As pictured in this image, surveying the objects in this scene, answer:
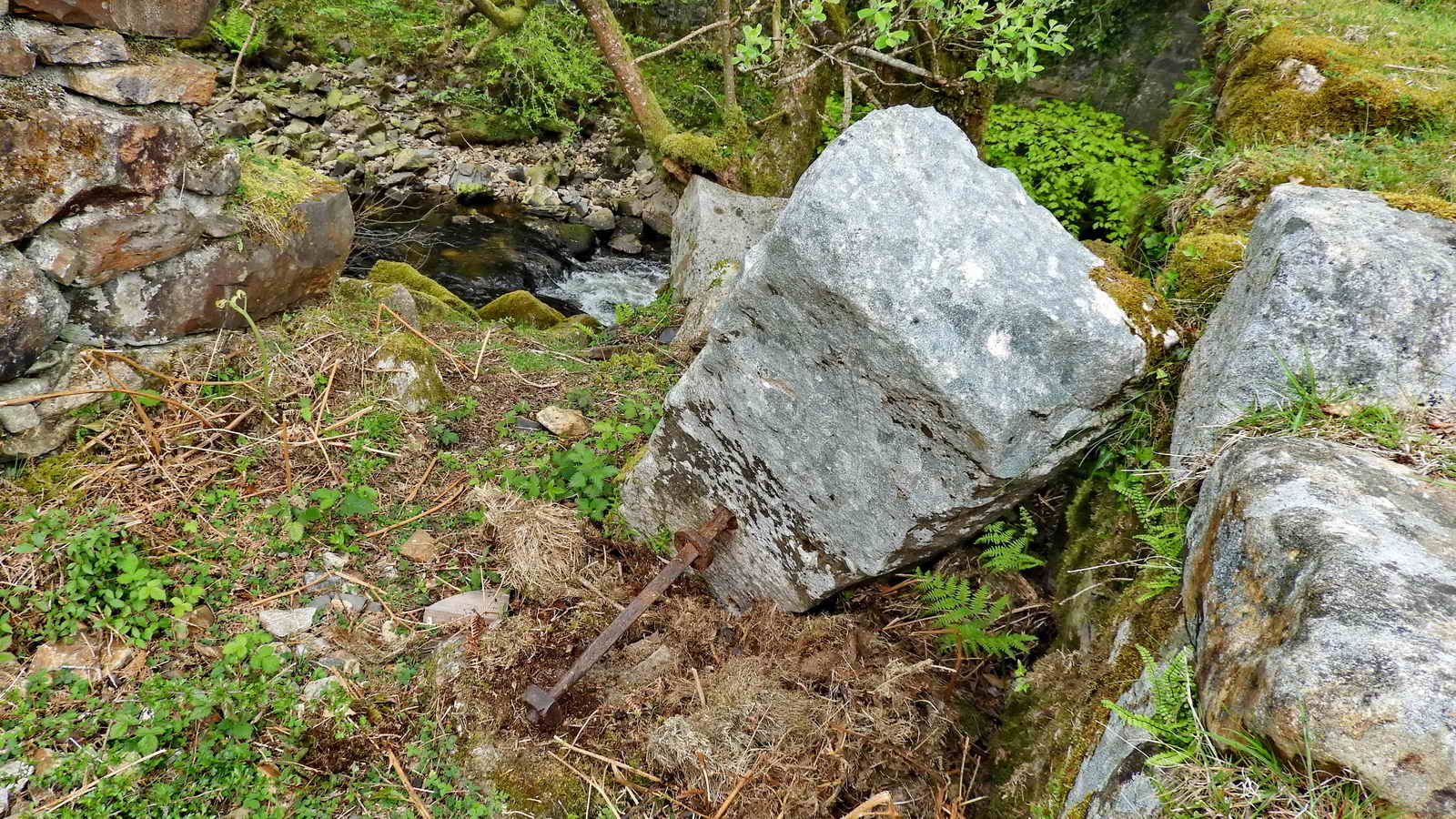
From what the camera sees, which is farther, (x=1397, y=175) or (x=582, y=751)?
(x=1397, y=175)

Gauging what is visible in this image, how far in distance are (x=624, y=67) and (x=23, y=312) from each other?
5.60 metres

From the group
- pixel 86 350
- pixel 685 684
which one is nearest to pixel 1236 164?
pixel 685 684

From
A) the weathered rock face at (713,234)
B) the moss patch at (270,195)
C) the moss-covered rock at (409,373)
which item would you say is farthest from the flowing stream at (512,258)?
the moss-covered rock at (409,373)

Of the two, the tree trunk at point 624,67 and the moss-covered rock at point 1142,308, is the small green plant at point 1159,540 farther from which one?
the tree trunk at point 624,67

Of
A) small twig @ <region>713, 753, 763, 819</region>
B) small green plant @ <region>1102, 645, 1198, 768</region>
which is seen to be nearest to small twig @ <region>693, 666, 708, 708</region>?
small twig @ <region>713, 753, 763, 819</region>

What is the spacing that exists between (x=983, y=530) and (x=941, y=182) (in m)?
1.35

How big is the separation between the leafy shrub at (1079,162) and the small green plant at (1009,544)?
4.53 m

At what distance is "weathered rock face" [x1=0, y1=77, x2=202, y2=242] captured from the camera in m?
2.72

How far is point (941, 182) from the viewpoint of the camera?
7.52 feet

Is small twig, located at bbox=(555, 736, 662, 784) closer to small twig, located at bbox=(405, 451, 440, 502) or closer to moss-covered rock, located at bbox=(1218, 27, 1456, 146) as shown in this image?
small twig, located at bbox=(405, 451, 440, 502)

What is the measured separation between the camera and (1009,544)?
2.81 m

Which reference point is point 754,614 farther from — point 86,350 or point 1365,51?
point 1365,51

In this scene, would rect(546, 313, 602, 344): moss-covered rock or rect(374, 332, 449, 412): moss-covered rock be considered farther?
rect(546, 313, 602, 344): moss-covered rock

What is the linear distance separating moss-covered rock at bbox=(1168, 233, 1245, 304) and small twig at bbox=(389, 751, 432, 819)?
3064 millimetres
